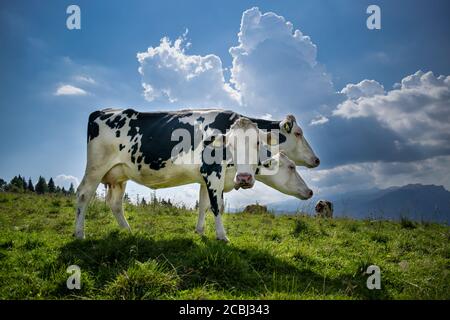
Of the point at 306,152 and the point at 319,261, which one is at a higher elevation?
the point at 306,152

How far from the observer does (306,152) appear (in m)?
11.9

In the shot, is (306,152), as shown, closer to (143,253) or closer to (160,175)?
(160,175)

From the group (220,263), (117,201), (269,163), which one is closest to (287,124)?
(269,163)

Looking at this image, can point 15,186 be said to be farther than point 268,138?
Yes

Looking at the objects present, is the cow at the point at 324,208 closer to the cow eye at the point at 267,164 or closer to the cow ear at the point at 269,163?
the cow ear at the point at 269,163

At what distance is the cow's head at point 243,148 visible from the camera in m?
7.58

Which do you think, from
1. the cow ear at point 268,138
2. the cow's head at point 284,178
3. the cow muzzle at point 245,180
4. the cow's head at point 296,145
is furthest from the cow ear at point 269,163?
the cow muzzle at point 245,180

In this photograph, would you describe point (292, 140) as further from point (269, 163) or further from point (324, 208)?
point (324, 208)

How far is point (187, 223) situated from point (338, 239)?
4.10 metres

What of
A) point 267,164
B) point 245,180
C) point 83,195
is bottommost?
point 83,195

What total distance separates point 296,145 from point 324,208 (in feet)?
17.8

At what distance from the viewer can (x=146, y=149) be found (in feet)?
28.7

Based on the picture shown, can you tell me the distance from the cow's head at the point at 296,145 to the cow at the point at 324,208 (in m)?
4.59
